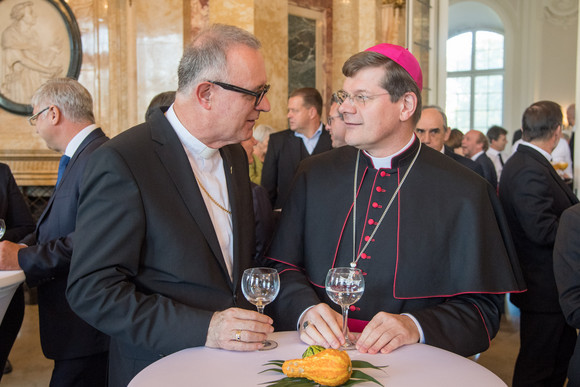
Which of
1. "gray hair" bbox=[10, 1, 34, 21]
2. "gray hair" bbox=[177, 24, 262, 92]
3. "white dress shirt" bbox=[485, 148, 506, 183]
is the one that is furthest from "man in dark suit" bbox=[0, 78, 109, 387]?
"white dress shirt" bbox=[485, 148, 506, 183]

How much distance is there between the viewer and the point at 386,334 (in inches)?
74.9

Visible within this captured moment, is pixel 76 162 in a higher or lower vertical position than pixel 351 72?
lower

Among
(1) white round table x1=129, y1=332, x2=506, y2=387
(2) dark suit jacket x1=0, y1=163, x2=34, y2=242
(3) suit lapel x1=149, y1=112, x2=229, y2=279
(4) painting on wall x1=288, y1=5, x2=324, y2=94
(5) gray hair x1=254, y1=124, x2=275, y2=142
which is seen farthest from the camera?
(4) painting on wall x1=288, y1=5, x2=324, y2=94

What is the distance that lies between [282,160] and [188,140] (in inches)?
147

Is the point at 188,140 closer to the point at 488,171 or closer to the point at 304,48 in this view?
the point at 488,171

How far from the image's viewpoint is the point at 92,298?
1915 mm

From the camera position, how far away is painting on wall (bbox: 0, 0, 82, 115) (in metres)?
6.88

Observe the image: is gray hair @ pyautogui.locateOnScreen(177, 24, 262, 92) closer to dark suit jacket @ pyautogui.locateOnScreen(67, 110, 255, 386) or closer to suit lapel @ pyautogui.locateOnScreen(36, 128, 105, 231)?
dark suit jacket @ pyautogui.locateOnScreen(67, 110, 255, 386)

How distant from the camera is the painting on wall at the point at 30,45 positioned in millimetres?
6879

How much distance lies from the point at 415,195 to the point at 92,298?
4.05 ft

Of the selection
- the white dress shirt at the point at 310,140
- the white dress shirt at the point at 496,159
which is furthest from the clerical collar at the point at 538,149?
the white dress shirt at the point at 496,159

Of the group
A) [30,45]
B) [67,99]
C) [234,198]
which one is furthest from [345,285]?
[30,45]

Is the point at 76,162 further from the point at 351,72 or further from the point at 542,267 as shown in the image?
the point at 542,267

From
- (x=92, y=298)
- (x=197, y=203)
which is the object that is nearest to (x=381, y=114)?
(x=197, y=203)
